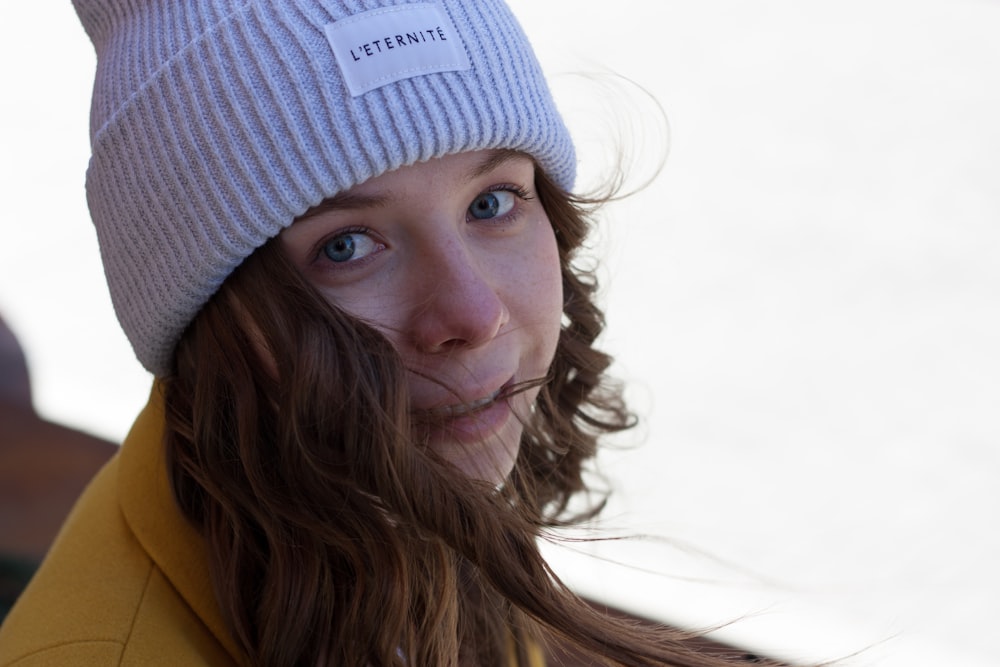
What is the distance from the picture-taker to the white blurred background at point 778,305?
109 inches

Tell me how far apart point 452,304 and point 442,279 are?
34mm

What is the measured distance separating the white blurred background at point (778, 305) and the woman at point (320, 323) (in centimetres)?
66

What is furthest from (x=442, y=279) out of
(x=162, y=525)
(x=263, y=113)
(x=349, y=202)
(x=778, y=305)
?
(x=778, y=305)

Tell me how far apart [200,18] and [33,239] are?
351cm

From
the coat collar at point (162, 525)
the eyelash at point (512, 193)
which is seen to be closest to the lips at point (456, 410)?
the eyelash at point (512, 193)

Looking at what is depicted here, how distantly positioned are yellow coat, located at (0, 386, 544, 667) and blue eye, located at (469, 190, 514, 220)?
1.90 ft

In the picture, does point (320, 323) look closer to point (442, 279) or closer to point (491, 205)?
point (442, 279)

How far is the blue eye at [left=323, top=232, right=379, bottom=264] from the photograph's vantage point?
1352 millimetres

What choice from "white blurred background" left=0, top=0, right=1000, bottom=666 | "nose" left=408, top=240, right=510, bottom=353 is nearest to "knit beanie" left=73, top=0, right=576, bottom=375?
"nose" left=408, top=240, right=510, bottom=353

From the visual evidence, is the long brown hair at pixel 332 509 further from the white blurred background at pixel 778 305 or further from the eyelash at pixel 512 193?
the white blurred background at pixel 778 305

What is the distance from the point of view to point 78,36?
5930mm

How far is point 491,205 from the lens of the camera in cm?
147

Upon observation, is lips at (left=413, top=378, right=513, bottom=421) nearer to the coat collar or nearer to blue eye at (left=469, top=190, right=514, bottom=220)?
blue eye at (left=469, top=190, right=514, bottom=220)

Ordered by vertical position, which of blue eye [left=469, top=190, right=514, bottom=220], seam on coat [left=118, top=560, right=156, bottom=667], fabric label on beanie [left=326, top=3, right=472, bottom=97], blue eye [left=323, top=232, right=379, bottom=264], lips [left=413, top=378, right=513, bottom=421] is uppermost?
fabric label on beanie [left=326, top=3, right=472, bottom=97]
